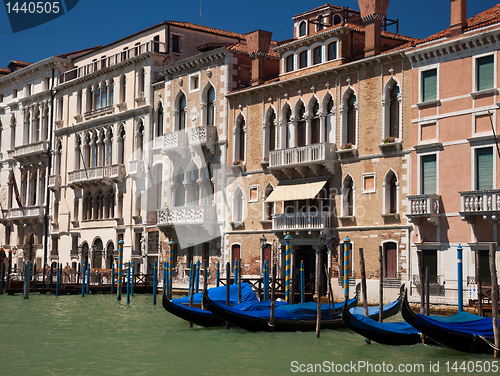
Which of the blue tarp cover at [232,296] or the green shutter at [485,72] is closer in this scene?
the green shutter at [485,72]

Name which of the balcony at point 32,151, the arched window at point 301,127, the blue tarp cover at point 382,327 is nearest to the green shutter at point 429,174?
the arched window at point 301,127

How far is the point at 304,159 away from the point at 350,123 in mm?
1867

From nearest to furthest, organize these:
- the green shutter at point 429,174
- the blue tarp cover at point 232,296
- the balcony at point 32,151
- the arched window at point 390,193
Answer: the blue tarp cover at point 232,296 → the green shutter at point 429,174 → the arched window at point 390,193 → the balcony at point 32,151

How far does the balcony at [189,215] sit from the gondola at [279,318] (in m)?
9.94

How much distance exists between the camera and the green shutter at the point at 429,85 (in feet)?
66.3

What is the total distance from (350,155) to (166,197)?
963 centimetres

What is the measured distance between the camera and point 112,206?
3306 centimetres

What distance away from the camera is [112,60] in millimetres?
33375

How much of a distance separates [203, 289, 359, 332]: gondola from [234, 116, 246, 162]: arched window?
33.0ft

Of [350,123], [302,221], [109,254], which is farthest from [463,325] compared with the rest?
[109,254]

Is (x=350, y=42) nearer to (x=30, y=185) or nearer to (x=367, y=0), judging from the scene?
(x=367, y=0)

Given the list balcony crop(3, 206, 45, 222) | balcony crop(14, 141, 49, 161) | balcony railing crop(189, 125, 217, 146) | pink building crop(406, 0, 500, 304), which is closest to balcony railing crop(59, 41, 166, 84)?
balcony crop(14, 141, 49, 161)

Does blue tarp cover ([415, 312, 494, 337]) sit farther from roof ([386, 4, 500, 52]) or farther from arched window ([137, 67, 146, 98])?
arched window ([137, 67, 146, 98])

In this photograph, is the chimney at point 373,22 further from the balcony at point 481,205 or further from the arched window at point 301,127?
the balcony at point 481,205
